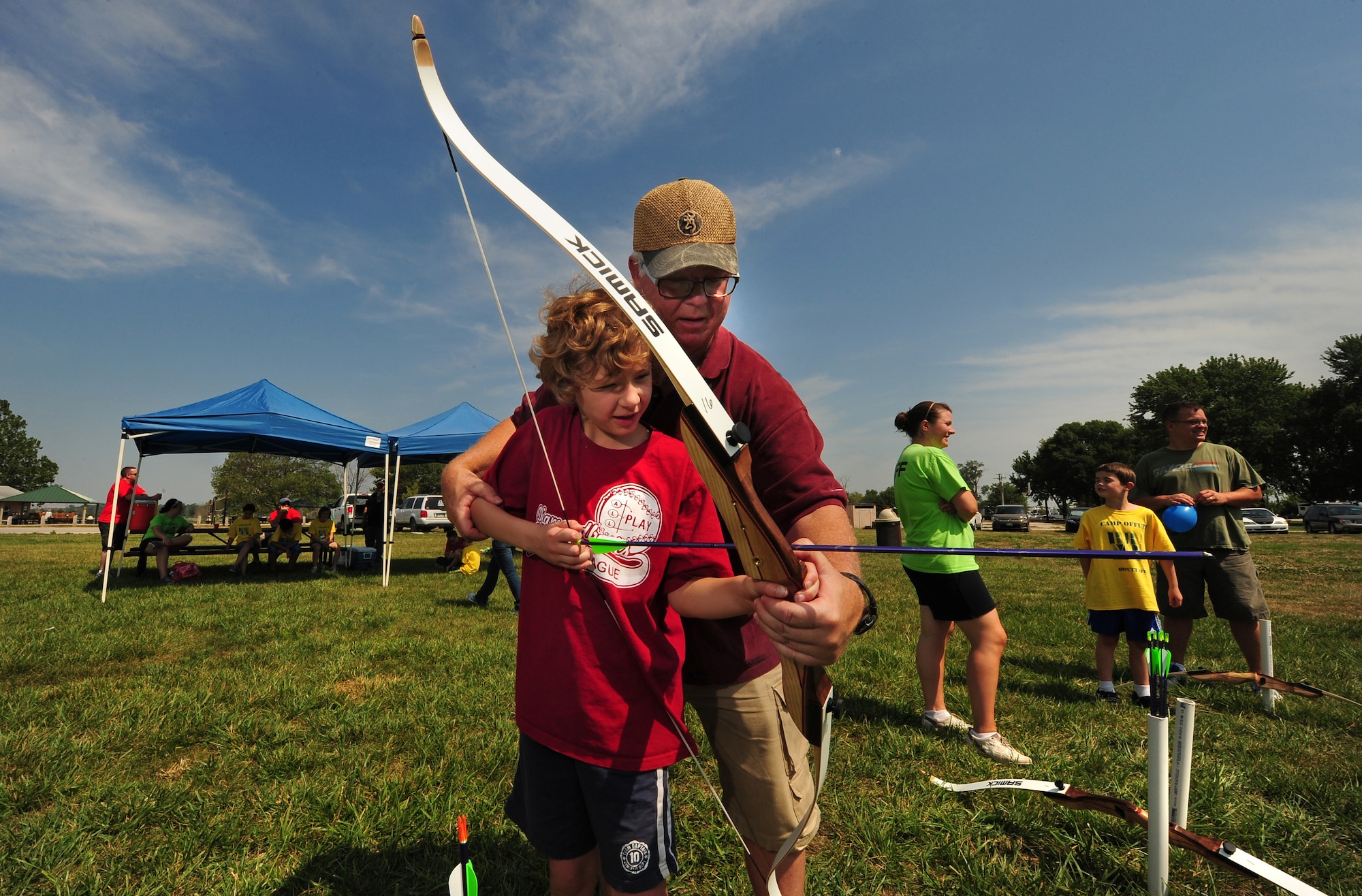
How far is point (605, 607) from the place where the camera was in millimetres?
1634

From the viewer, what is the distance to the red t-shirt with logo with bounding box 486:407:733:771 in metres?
1.56

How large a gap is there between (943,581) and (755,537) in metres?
2.84

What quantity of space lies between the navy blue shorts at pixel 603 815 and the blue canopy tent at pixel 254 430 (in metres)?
11.0

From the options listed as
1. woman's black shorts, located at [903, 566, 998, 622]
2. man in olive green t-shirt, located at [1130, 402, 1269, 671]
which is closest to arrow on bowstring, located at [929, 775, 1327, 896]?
woman's black shorts, located at [903, 566, 998, 622]

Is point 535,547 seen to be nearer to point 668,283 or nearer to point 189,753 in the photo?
point 668,283

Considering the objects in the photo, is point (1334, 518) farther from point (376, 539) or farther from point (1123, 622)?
point (376, 539)

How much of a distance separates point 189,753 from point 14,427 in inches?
3434

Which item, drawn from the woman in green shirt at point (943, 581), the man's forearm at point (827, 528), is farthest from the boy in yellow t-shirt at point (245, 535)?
the man's forearm at point (827, 528)

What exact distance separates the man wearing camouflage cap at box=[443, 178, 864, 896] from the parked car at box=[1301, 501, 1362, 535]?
45.5 meters

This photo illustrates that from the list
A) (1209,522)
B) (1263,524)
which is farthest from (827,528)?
(1263,524)

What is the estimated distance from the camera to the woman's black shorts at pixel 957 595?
3.62 m

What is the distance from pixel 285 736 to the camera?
3736mm

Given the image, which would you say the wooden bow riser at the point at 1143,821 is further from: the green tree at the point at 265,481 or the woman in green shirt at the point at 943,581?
the green tree at the point at 265,481

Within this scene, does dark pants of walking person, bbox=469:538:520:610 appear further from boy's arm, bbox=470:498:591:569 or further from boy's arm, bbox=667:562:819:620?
boy's arm, bbox=667:562:819:620
